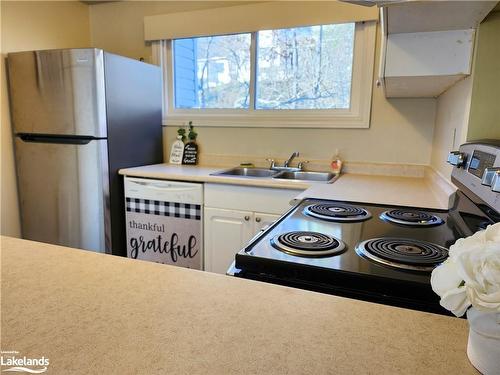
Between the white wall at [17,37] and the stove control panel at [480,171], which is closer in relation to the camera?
the stove control panel at [480,171]

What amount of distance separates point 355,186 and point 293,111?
87cm

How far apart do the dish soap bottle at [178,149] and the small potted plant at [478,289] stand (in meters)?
2.58

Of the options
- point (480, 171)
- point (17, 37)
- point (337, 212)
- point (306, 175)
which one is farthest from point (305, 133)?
point (17, 37)

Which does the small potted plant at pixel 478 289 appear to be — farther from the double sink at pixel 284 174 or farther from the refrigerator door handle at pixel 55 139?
the refrigerator door handle at pixel 55 139

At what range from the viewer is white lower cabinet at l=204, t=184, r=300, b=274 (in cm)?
205

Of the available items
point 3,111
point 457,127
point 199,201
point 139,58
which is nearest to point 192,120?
point 139,58

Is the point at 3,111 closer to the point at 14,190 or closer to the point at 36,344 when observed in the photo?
the point at 14,190

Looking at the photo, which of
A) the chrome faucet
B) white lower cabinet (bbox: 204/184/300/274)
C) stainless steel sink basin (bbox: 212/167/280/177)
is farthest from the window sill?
white lower cabinet (bbox: 204/184/300/274)

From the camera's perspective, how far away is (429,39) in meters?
1.34

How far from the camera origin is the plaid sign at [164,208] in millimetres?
2260

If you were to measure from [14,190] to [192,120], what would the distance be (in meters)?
1.42

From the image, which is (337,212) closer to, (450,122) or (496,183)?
(496,183)

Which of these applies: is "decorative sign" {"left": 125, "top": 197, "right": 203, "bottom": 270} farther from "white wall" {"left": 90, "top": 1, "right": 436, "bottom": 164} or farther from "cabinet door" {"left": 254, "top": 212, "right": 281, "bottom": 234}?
"white wall" {"left": 90, "top": 1, "right": 436, "bottom": 164}

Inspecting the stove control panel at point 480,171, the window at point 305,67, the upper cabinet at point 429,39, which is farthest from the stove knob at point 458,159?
the window at point 305,67
